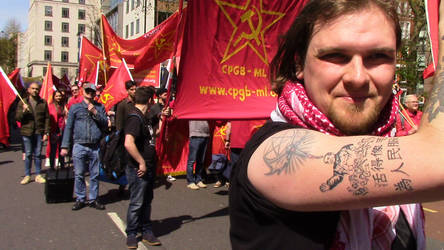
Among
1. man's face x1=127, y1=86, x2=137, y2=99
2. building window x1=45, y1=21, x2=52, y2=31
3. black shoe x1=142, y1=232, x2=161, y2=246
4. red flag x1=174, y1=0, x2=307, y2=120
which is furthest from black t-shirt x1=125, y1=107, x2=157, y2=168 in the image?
building window x1=45, y1=21, x2=52, y2=31

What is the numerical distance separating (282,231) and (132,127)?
3980 mm

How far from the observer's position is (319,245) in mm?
1025

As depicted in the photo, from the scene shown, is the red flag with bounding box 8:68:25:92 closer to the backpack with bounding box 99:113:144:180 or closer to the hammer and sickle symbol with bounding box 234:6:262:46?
the backpack with bounding box 99:113:144:180

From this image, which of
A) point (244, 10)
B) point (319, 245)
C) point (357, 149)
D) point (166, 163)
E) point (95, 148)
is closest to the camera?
point (357, 149)

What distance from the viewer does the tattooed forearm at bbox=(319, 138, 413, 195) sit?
2.77ft

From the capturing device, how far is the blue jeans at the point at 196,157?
27.2 ft

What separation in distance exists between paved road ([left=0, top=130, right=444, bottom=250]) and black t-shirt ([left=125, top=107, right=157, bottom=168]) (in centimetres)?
105

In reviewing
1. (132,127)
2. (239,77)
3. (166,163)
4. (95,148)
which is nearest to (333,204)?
(239,77)

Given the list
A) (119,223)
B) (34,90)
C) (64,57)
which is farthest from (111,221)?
(64,57)

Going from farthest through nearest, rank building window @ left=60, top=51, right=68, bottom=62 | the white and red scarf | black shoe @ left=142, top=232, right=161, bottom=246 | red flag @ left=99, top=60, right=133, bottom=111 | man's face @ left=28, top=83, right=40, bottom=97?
building window @ left=60, top=51, right=68, bottom=62, man's face @ left=28, top=83, right=40, bottom=97, red flag @ left=99, top=60, right=133, bottom=111, black shoe @ left=142, top=232, right=161, bottom=246, the white and red scarf

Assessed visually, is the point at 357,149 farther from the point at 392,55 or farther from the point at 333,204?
the point at 392,55

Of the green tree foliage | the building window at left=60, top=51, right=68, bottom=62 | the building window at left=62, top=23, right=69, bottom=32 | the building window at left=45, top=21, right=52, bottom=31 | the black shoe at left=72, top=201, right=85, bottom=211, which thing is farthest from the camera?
the building window at left=62, top=23, right=69, bottom=32

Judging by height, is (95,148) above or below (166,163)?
above

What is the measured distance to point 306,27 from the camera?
50.8 inches
